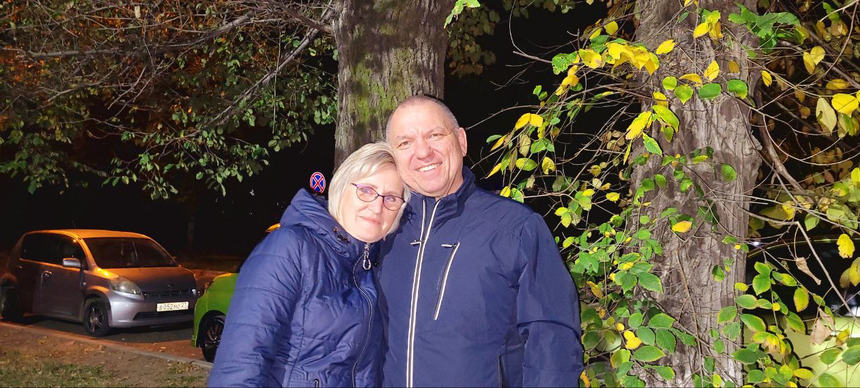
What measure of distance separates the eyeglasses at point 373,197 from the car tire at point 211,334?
7.32 metres

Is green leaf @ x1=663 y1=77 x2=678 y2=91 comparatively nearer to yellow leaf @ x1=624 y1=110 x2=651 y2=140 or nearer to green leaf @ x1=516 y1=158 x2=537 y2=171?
yellow leaf @ x1=624 y1=110 x2=651 y2=140

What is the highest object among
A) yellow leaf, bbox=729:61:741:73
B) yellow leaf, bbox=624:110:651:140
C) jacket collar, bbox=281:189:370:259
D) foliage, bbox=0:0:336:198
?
foliage, bbox=0:0:336:198

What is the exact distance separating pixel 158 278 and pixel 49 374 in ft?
10.2

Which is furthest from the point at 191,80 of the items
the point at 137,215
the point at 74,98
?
the point at 137,215

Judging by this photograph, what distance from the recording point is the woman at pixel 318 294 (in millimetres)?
2611

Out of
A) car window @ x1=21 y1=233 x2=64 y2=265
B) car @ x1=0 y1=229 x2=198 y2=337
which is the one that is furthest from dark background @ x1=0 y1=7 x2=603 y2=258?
car @ x1=0 y1=229 x2=198 y2=337

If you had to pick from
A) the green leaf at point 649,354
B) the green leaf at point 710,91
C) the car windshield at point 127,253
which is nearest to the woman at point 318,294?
the green leaf at point 649,354

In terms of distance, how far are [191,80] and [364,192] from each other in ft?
29.6

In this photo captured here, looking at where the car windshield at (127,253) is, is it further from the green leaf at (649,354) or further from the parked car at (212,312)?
the green leaf at (649,354)

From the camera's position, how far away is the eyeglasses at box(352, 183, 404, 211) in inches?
116

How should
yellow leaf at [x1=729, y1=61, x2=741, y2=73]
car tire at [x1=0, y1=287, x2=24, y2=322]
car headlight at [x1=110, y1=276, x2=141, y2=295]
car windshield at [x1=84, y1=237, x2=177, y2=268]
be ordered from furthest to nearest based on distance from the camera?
car tire at [x1=0, y1=287, x2=24, y2=322] < car windshield at [x1=84, y1=237, x2=177, y2=268] < car headlight at [x1=110, y1=276, x2=141, y2=295] < yellow leaf at [x1=729, y1=61, x2=741, y2=73]

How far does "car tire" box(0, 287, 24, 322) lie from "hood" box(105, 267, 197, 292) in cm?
242

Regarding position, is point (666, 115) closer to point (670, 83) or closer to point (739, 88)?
point (670, 83)

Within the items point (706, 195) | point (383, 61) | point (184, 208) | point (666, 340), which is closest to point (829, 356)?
point (666, 340)
